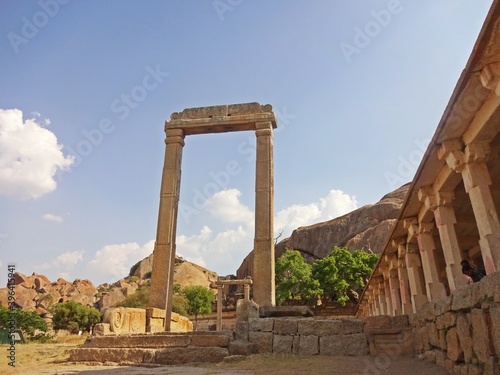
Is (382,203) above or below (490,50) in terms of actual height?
above

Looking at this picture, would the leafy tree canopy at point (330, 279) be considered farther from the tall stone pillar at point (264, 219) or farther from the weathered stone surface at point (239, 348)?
the weathered stone surface at point (239, 348)

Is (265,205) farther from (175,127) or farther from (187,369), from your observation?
(187,369)

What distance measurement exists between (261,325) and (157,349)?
241 centimetres

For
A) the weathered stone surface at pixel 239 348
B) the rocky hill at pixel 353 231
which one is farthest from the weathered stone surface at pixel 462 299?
the rocky hill at pixel 353 231

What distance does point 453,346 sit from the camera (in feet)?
17.2

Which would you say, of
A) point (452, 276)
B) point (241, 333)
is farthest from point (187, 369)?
point (452, 276)

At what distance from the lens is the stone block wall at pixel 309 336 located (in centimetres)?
827

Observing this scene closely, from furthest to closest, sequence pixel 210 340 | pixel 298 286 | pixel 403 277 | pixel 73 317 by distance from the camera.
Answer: pixel 73 317 → pixel 298 286 → pixel 403 277 → pixel 210 340

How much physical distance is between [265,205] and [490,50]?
429 inches

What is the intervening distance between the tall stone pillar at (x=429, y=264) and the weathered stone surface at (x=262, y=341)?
11.6 feet

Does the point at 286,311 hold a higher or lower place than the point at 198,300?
lower

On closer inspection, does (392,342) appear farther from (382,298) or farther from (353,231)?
(353,231)

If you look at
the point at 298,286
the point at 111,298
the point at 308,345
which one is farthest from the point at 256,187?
the point at 111,298

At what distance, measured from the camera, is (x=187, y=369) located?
24.6ft
